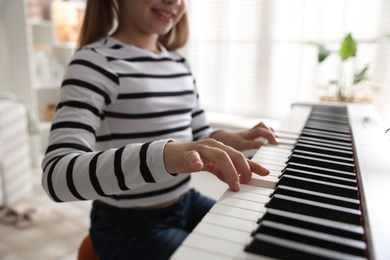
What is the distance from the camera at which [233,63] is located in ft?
9.82

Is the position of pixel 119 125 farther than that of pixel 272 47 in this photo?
No

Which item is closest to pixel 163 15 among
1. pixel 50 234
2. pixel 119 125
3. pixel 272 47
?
pixel 119 125

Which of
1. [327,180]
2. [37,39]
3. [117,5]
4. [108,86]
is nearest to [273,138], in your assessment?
[327,180]

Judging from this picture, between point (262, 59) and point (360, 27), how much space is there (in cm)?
75

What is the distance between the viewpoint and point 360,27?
2.43 m

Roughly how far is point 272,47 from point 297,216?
8.17 ft

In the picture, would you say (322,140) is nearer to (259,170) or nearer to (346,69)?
(259,170)

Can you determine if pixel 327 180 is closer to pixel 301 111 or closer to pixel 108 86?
pixel 108 86

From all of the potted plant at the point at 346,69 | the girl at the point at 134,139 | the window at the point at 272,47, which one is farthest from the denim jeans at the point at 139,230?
the window at the point at 272,47

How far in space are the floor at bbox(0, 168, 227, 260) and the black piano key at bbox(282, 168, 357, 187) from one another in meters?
1.46

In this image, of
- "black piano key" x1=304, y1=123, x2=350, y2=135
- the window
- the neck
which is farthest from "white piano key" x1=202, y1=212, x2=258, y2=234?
the window

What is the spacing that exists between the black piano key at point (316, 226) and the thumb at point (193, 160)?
0.12 metres

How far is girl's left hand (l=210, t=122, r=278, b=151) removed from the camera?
0.89m

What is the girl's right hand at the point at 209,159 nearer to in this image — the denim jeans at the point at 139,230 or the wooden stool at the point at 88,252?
the denim jeans at the point at 139,230
